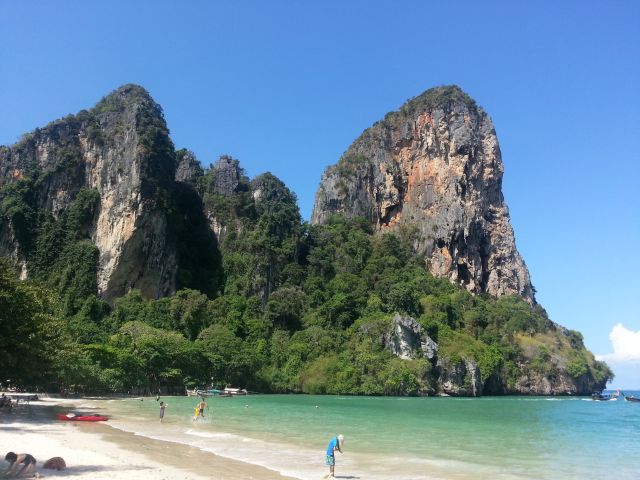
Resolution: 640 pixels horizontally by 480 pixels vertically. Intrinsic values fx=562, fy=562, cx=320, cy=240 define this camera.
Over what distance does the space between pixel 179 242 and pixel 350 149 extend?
45024 mm

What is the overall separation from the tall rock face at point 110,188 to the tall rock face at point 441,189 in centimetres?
3723

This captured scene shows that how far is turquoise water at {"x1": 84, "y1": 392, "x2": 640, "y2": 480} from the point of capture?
18031 millimetres

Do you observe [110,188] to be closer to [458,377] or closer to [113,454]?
[458,377]

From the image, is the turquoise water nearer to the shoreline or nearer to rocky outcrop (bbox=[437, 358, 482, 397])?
the shoreline

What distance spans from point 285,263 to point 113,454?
238ft

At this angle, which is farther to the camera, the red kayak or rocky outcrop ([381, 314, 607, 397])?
rocky outcrop ([381, 314, 607, 397])

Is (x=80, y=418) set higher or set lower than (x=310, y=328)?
lower

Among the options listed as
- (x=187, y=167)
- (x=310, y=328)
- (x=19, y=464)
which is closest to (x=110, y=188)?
(x=187, y=167)

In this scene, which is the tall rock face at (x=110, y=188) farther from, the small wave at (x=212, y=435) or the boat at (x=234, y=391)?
the small wave at (x=212, y=435)

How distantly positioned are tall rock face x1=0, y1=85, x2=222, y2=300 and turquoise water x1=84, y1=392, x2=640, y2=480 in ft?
140

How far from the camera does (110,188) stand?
3201 inches

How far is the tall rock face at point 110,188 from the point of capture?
77.8m

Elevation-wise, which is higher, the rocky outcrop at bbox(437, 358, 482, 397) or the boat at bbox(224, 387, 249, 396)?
the rocky outcrop at bbox(437, 358, 482, 397)

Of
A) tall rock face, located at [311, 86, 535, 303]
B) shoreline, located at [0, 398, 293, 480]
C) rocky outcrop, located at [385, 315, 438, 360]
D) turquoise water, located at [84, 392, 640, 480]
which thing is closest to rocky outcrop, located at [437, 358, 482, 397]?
rocky outcrop, located at [385, 315, 438, 360]
